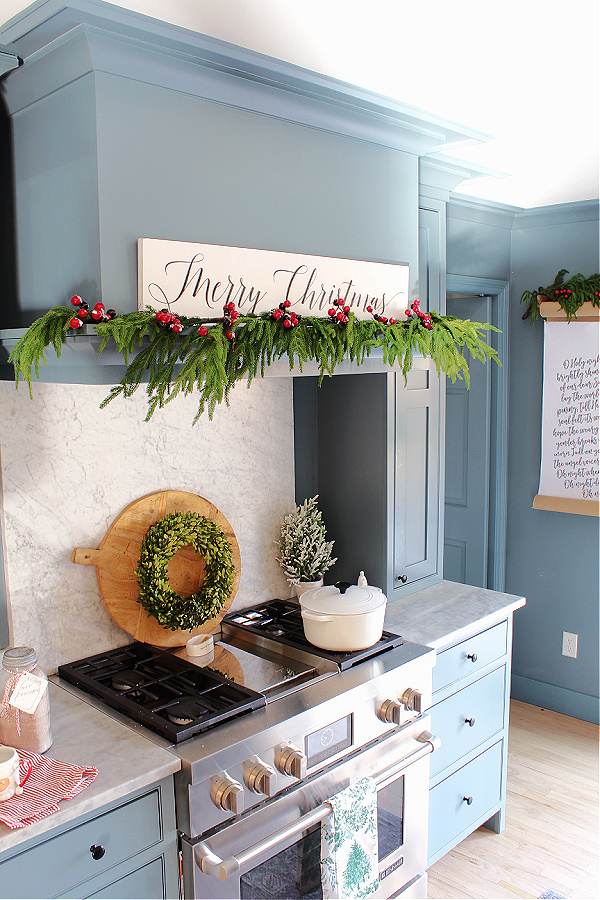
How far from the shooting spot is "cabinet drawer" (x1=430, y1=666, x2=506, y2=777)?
2.39 metres

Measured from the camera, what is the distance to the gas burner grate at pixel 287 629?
6.88 ft

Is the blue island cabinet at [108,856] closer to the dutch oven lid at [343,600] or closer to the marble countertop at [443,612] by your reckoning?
the dutch oven lid at [343,600]

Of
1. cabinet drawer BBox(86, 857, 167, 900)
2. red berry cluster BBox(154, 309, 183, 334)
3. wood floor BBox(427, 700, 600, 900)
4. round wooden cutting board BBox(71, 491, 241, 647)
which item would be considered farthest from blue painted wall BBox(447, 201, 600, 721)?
cabinet drawer BBox(86, 857, 167, 900)

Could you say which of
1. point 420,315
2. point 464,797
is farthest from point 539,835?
point 420,315

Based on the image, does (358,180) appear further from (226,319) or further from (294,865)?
(294,865)

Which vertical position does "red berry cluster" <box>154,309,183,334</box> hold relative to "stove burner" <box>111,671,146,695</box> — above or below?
above

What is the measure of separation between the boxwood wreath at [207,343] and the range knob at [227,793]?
81 centimetres

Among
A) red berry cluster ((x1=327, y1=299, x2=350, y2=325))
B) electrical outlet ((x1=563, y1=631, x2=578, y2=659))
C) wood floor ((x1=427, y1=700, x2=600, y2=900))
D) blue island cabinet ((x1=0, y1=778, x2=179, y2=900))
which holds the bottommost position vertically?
wood floor ((x1=427, y1=700, x2=600, y2=900))

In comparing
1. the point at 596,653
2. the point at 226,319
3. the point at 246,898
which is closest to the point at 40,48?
the point at 226,319

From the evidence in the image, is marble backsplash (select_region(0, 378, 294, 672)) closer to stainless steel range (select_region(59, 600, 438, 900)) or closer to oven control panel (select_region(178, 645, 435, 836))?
stainless steel range (select_region(59, 600, 438, 900))

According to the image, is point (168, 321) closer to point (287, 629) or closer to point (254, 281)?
point (254, 281)

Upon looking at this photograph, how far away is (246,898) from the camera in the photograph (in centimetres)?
172

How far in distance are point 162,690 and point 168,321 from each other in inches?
37.0

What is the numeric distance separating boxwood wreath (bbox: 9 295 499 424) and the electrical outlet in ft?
7.38
